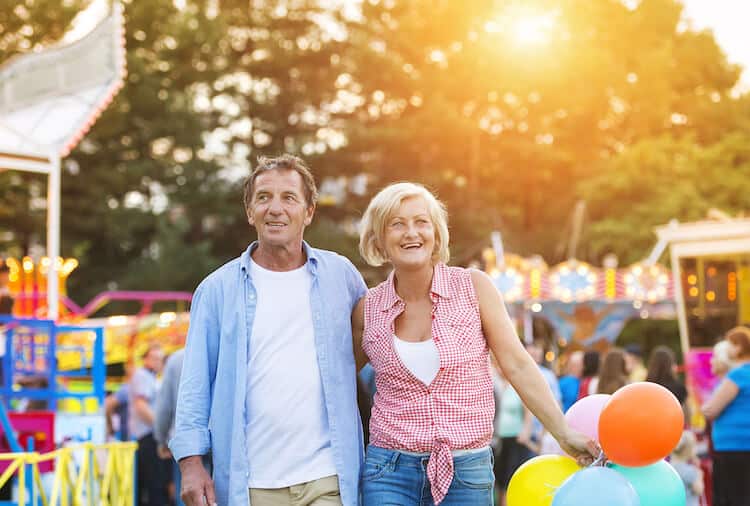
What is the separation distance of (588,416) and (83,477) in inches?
198

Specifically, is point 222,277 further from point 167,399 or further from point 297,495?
point 167,399

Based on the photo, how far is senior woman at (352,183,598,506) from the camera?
3850 millimetres

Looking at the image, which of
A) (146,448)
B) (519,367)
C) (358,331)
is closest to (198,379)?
(358,331)

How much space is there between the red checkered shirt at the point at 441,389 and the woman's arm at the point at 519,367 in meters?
0.04

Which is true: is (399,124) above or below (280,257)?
above

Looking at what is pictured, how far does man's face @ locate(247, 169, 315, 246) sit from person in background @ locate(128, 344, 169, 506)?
21.4 ft

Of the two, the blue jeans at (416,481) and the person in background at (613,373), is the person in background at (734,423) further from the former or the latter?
the blue jeans at (416,481)

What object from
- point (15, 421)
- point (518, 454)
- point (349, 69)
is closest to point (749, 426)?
point (518, 454)

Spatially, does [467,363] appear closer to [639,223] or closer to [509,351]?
[509,351]

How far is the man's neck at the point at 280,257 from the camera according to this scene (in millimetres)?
4125

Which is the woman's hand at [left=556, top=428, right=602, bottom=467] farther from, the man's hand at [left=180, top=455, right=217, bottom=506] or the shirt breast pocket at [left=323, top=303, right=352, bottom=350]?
the man's hand at [left=180, top=455, right=217, bottom=506]

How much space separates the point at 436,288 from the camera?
13.2ft

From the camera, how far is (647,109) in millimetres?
42125

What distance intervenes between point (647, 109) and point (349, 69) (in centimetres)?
1157
